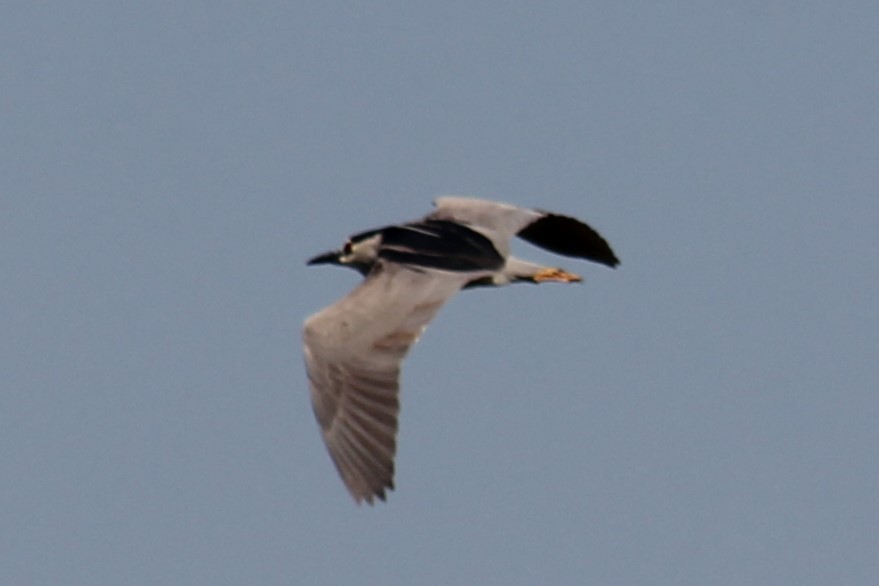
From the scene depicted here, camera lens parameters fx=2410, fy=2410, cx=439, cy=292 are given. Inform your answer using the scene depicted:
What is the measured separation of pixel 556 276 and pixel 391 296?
1929 millimetres

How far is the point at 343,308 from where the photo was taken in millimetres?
16219

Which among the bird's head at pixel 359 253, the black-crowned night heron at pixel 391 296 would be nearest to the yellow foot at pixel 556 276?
the black-crowned night heron at pixel 391 296

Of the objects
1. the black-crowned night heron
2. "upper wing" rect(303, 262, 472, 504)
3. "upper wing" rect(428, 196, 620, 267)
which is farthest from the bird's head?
"upper wing" rect(303, 262, 472, 504)

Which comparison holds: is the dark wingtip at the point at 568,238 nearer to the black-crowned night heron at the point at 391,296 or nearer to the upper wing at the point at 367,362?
the black-crowned night heron at the point at 391,296

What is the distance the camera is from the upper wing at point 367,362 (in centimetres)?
1520

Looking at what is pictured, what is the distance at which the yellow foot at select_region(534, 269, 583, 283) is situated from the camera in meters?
17.6

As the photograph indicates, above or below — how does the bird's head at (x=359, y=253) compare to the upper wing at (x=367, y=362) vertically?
above

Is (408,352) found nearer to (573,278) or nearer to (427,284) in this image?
(427,284)

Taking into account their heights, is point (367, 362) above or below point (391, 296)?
below

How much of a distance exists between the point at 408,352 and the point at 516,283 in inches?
81.3

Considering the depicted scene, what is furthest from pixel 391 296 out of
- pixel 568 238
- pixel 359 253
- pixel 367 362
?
Result: pixel 568 238

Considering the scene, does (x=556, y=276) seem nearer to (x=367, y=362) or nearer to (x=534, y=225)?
(x=534, y=225)

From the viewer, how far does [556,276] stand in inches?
698

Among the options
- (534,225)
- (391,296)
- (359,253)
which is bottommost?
(391,296)
